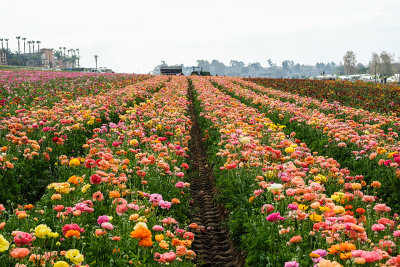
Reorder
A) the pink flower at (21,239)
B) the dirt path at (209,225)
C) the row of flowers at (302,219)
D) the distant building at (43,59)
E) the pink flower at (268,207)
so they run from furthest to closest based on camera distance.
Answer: the distant building at (43,59), the dirt path at (209,225), the pink flower at (268,207), the row of flowers at (302,219), the pink flower at (21,239)

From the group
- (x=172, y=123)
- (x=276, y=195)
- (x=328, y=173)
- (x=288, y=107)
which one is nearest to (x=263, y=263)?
(x=276, y=195)

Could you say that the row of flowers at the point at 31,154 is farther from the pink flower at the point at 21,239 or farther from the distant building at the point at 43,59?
the distant building at the point at 43,59

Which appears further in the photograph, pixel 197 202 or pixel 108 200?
pixel 197 202

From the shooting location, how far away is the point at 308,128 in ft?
41.3

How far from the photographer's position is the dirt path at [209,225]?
18.1 feet

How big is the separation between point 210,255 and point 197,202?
7.06ft

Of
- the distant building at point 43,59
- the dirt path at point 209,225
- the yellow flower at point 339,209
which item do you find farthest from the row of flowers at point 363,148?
the distant building at point 43,59

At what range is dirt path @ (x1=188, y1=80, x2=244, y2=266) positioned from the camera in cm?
552

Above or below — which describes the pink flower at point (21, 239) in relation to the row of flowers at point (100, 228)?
above

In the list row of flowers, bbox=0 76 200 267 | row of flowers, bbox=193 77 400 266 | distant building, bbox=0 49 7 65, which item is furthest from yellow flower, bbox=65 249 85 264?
distant building, bbox=0 49 7 65

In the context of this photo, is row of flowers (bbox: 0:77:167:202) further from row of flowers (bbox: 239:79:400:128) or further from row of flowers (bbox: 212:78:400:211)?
row of flowers (bbox: 239:79:400:128)

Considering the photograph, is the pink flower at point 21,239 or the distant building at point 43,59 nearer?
the pink flower at point 21,239

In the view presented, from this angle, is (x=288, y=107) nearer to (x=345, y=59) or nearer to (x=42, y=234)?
(x=42, y=234)

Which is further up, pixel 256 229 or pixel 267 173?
pixel 267 173
